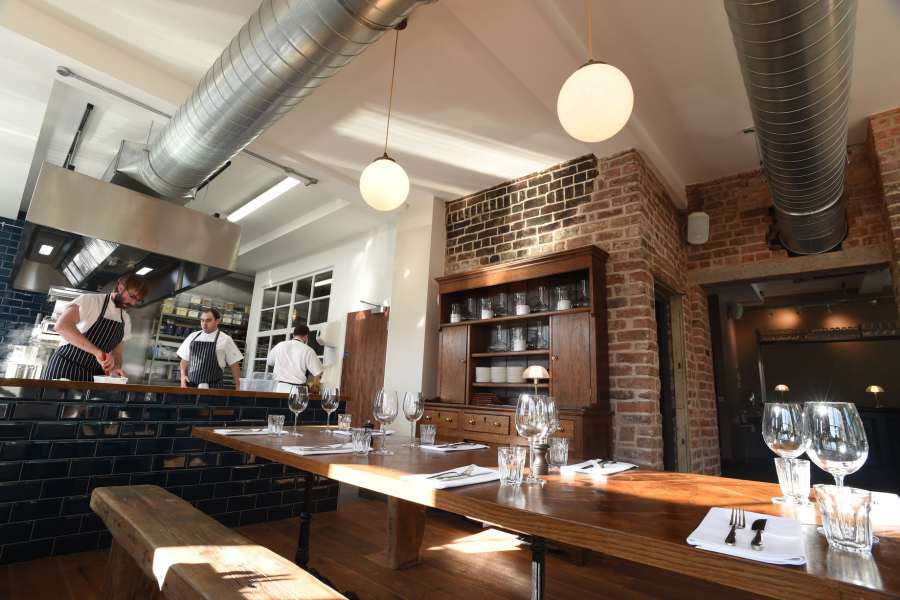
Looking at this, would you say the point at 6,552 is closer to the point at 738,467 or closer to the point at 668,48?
the point at 668,48

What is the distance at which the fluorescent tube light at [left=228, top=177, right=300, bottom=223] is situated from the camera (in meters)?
4.83

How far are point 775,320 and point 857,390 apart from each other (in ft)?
6.56

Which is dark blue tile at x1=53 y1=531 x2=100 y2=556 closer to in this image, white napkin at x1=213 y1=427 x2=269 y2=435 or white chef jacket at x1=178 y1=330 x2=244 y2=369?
white napkin at x1=213 y1=427 x2=269 y2=435

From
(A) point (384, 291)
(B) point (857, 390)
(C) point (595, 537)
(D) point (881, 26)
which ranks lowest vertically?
(C) point (595, 537)

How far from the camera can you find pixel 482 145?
3.96m

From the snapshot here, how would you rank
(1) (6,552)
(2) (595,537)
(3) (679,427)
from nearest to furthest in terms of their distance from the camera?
1. (2) (595,537)
2. (1) (6,552)
3. (3) (679,427)

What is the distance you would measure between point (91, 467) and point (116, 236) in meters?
1.81

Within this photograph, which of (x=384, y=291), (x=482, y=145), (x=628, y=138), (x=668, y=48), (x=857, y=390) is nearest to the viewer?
(x=668, y=48)

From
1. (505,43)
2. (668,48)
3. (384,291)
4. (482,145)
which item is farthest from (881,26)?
(384,291)

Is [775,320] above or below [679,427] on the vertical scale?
above

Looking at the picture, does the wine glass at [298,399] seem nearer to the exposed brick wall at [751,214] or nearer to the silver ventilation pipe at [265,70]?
the silver ventilation pipe at [265,70]

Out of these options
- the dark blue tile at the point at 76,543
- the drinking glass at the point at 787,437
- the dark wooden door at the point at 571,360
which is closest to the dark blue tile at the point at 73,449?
the dark blue tile at the point at 76,543

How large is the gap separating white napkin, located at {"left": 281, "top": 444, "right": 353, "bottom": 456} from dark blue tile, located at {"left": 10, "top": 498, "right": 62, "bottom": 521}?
1.79 metres

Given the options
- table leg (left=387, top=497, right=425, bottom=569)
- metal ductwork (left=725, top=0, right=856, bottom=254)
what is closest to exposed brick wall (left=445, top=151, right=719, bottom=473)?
metal ductwork (left=725, top=0, right=856, bottom=254)
